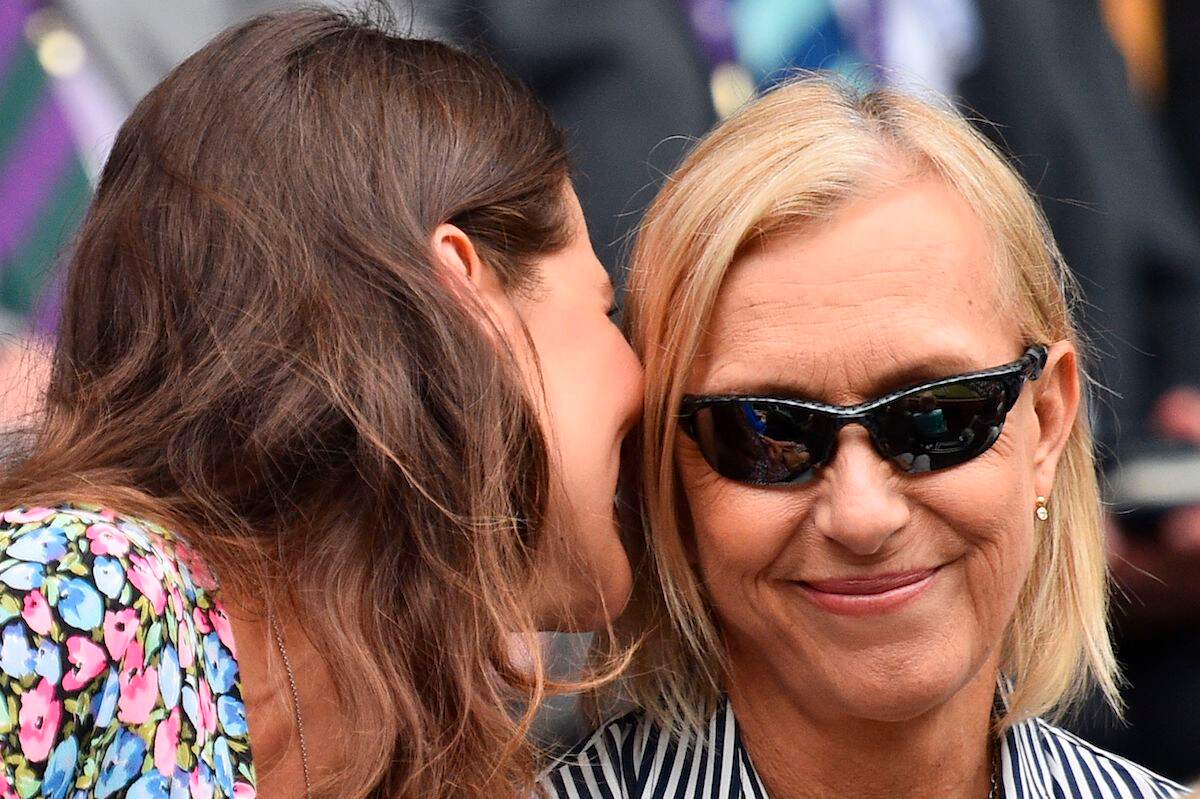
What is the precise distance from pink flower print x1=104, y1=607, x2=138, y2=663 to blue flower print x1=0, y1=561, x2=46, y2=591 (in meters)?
0.08

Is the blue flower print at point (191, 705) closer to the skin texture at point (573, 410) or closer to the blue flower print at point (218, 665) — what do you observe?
the blue flower print at point (218, 665)

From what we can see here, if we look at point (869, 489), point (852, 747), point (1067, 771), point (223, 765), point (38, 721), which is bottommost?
point (1067, 771)

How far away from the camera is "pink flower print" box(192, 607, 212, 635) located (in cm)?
177

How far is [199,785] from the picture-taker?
167 centimetres

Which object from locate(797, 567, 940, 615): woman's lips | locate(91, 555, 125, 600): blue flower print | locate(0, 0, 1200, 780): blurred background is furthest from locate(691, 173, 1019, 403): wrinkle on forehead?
locate(0, 0, 1200, 780): blurred background

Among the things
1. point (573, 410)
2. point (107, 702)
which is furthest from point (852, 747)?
point (107, 702)

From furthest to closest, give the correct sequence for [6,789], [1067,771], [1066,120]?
1. [1066,120]
2. [1067,771]
3. [6,789]

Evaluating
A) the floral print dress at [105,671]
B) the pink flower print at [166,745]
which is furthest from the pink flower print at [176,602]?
the pink flower print at [166,745]

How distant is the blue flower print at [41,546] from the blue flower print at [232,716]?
29 cm

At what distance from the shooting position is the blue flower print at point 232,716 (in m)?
1.76

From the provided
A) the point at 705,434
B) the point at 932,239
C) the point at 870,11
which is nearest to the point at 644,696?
the point at 705,434

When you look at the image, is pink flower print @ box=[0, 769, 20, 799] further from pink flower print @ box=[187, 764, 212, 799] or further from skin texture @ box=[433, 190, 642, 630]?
skin texture @ box=[433, 190, 642, 630]

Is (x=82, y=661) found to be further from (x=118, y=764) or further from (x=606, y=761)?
(x=606, y=761)

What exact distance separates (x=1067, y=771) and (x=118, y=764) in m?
1.46
